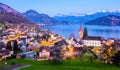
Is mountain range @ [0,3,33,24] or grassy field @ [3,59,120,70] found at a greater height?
mountain range @ [0,3,33,24]

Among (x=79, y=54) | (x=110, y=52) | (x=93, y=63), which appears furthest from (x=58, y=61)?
(x=79, y=54)

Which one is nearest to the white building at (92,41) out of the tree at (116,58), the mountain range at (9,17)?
the tree at (116,58)

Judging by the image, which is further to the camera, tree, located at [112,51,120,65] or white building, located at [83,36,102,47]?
white building, located at [83,36,102,47]

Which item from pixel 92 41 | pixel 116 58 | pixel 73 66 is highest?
pixel 92 41

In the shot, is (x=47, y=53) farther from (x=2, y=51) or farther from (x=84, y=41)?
(x=84, y=41)

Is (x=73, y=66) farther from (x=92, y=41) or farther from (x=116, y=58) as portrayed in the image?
(x=92, y=41)

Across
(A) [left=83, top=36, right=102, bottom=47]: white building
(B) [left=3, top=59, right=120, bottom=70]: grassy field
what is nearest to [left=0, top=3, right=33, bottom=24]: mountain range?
(A) [left=83, top=36, right=102, bottom=47]: white building

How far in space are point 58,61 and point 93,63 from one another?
3.70 metres

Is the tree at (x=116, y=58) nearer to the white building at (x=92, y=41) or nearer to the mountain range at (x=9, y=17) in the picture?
the white building at (x=92, y=41)

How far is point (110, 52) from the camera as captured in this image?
32.0 m

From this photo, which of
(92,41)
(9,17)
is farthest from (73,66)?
(9,17)

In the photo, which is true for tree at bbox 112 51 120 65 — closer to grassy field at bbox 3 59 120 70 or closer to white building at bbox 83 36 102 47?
grassy field at bbox 3 59 120 70

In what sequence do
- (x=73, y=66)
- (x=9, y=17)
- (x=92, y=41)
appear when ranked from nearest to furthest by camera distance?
1. (x=73, y=66)
2. (x=92, y=41)
3. (x=9, y=17)

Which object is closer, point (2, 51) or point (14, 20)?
point (2, 51)
